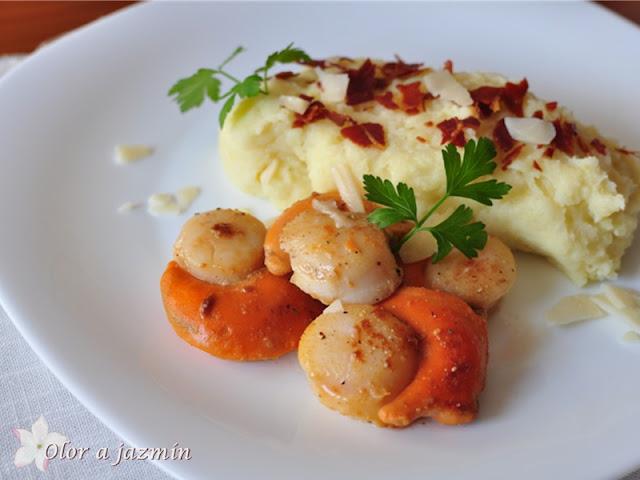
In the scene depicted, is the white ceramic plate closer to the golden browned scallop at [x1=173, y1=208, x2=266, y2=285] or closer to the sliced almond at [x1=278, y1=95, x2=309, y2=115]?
the golden browned scallop at [x1=173, y1=208, x2=266, y2=285]

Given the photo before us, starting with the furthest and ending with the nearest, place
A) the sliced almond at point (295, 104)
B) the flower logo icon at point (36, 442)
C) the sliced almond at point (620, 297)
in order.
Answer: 1. the sliced almond at point (295, 104)
2. the sliced almond at point (620, 297)
3. the flower logo icon at point (36, 442)

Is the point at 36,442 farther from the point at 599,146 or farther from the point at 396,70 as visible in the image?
the point at 599,146

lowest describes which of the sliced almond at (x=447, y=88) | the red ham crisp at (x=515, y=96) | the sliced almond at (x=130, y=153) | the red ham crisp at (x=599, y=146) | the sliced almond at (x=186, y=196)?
the sliced almond at (x=130, y=153)

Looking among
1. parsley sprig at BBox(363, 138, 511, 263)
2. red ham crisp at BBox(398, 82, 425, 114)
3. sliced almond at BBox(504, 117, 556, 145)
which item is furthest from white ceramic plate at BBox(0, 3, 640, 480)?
red ham crisp at BBox(398, 82, 425, 114)

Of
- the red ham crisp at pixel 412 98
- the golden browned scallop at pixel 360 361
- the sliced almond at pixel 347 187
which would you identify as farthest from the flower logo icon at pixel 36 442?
the red ham crisp at pixel 412 98

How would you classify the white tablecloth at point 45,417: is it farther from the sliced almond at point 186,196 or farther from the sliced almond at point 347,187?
the sliced almond at point 347,187

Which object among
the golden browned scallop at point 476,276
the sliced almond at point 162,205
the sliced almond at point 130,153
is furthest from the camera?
the sliced almond at point 130,153
